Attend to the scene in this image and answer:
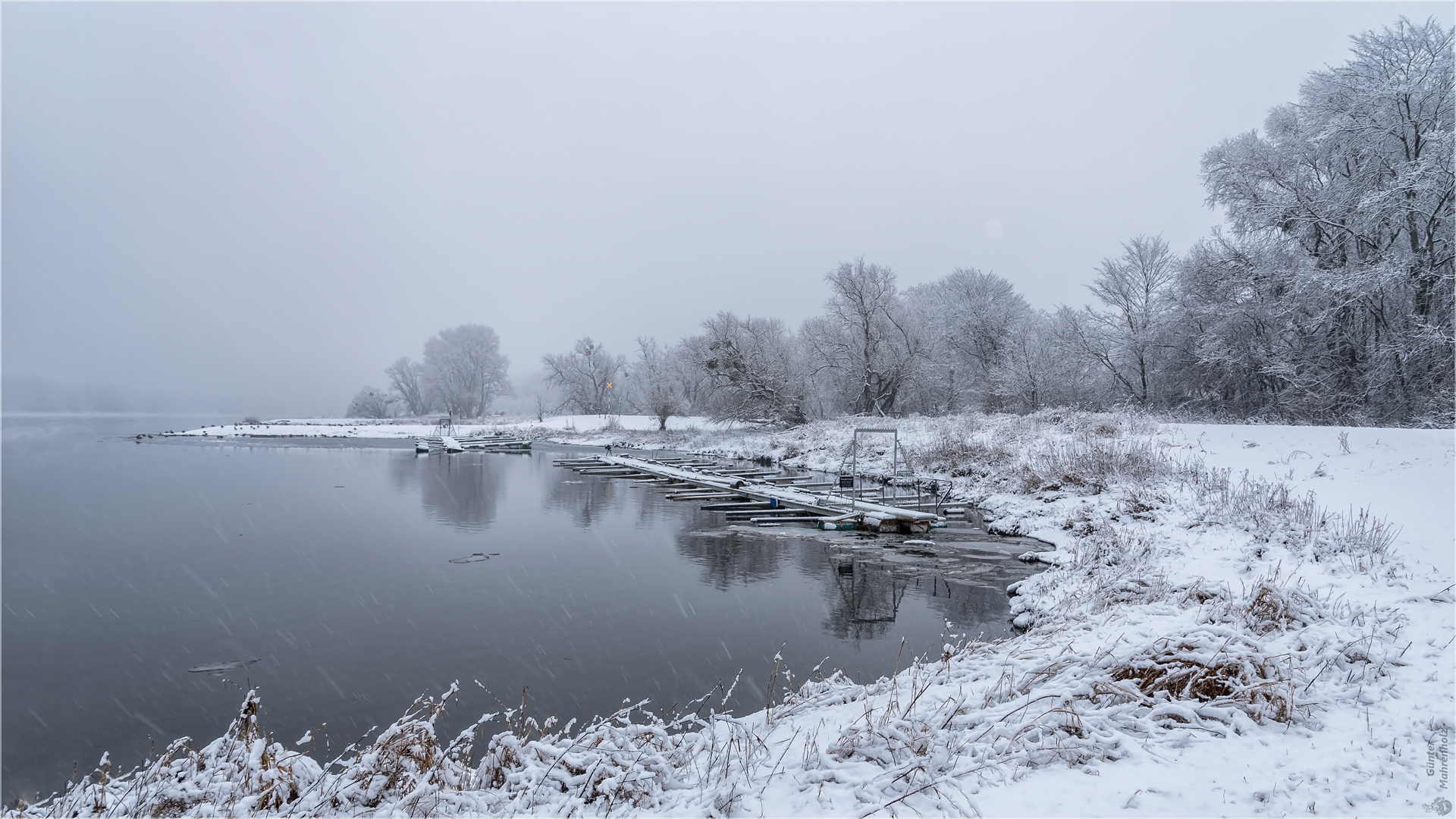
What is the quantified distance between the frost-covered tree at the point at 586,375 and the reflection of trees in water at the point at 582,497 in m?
42.9

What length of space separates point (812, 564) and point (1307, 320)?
1918cm

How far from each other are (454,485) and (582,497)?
628 cm

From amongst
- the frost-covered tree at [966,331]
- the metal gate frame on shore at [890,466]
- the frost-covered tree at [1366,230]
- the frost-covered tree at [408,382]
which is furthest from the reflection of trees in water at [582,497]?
the frost-covered tree at [408,382]

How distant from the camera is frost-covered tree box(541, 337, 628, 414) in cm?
6969

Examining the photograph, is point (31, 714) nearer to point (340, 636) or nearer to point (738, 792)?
point (340, 636)

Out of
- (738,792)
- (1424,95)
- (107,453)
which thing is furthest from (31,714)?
(107,453)

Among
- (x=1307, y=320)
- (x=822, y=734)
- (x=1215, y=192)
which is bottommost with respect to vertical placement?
(x=822, y=734)

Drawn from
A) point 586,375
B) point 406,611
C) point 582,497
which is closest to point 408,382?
point 586,375

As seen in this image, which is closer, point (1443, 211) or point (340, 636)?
point (340, 636)

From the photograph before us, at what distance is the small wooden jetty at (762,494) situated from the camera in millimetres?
15117

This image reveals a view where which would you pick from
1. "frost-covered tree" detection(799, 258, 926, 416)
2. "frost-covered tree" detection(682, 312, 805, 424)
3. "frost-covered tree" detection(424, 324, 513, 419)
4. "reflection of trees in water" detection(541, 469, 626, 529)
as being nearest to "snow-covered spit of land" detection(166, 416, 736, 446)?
"frost-covered tree" detection(682, 312, 805, 424)

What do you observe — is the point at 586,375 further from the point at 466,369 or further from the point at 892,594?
the point at 892,594

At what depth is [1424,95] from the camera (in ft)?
59.9

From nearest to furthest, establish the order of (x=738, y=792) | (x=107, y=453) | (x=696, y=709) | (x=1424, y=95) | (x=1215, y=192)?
(x=738, y=792), (x=696, y=709), (x=1424, y=95), (x=1215, y=192), (x=107, y=453)
